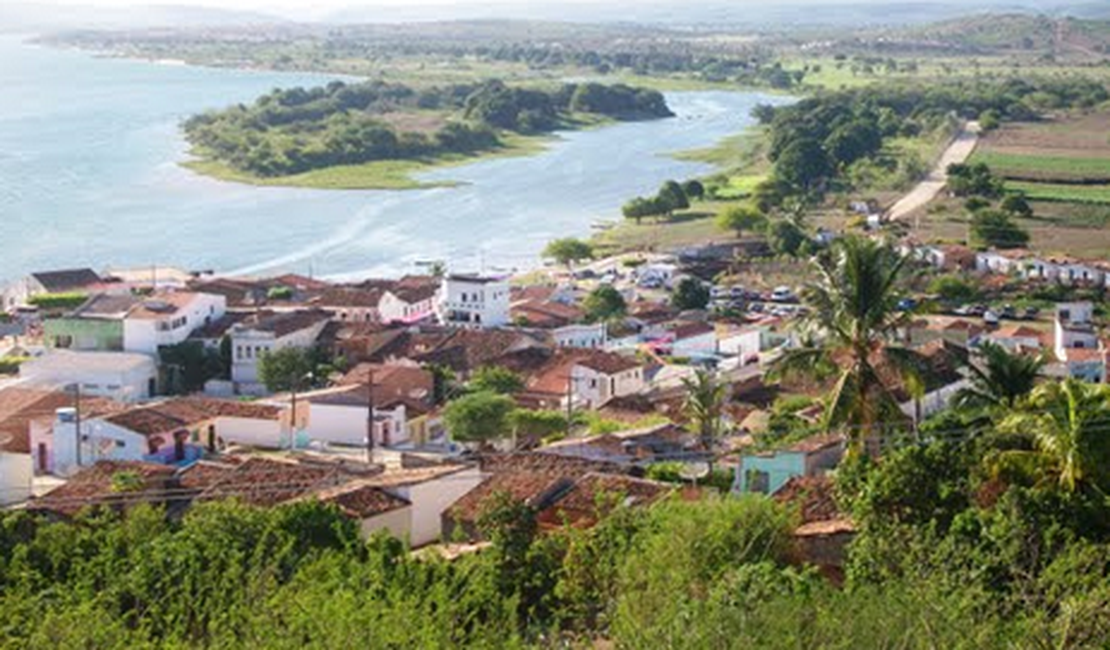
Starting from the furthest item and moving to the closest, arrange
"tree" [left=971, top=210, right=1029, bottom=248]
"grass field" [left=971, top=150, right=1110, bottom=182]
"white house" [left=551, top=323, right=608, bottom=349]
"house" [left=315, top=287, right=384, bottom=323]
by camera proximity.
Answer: "grass field" [left=971, top=150, right=1110, bottom=182] → "tree" [left=971, top=210, right=1029, bottom=248] → "house" [left=315, top=287, right=384, bottom=323] → "white house" [left=551, top=323, right=608, bottom=349]

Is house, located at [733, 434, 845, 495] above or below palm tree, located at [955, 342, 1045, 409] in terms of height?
below

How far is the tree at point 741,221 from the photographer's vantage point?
24094 millimetres

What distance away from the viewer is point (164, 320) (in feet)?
49.1

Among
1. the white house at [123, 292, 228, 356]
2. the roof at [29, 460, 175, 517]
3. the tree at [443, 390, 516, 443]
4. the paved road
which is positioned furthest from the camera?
the paved road

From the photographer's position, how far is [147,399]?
46.3 ft

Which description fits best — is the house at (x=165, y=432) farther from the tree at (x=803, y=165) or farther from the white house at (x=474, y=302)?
the tree at (x=803, y=165)

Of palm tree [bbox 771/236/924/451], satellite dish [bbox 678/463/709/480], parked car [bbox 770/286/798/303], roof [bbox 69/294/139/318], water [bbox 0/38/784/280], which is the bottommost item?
water [bbox 0/38/784/280]

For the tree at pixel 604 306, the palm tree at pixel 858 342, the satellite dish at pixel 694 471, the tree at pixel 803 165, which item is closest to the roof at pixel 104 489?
the satellite dish at pixel 694 471

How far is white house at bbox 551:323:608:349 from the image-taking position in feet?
52.8

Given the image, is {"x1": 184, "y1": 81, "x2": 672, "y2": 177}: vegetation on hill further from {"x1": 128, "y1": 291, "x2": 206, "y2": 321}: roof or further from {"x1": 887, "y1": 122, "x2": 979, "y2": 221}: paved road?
{"x1": 128, "y1": 291, "x2": 206, "y2": 321}: roof

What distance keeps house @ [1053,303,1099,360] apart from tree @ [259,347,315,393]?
6409mm

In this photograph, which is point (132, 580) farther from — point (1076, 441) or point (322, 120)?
point (322, 120)

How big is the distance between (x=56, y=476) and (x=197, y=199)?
18.2 meters

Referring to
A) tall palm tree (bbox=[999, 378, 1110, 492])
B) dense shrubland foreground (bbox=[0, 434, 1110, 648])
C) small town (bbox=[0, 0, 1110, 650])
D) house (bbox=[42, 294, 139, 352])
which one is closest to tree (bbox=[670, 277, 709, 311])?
small town (bbox=[0, 0, 1110, 650])
